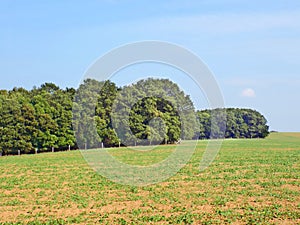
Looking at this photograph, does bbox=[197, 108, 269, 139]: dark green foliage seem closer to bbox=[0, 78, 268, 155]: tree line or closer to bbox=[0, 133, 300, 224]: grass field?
bbox=[0, 78, 268, 155]: tree line

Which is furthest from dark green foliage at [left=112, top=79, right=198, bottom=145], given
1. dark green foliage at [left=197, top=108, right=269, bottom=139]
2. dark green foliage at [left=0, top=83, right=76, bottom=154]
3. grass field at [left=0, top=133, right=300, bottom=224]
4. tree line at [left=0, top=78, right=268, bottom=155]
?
dark green foliage at [left=197, top=108, right=269, bottom=139]

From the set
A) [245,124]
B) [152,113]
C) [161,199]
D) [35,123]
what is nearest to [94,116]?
[152,113]

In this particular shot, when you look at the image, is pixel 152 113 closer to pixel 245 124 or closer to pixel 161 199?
pixel 161 199

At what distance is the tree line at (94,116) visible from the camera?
70062mm

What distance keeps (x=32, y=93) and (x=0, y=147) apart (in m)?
20.1

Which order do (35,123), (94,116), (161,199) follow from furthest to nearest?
(94,116), (35,123), (161,199)

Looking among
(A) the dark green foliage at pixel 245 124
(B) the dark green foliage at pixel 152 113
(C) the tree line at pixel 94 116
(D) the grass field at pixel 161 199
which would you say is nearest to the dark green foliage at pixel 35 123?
(C) the tree line at pixel 94 116

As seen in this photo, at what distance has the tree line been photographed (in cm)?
7006

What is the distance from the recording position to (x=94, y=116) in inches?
3115

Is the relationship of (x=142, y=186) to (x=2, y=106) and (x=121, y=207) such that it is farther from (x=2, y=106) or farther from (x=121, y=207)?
(x=2, y=106)

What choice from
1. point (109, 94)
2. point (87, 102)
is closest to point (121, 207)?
point (87, 102)

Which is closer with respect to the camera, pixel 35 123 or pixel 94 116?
pixel 35 123

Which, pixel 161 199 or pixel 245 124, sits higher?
pixel 245 124

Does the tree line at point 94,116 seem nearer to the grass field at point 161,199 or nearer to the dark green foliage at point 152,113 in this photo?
the dark green foliage at point 152,113
